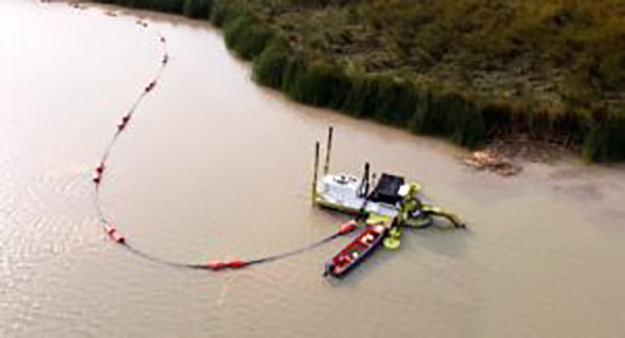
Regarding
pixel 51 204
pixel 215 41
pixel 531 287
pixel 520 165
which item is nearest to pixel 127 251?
pixel 51 204

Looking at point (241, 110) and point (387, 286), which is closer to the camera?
point (387, 286)

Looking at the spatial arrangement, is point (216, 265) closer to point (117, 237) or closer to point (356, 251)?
point (117, 237)

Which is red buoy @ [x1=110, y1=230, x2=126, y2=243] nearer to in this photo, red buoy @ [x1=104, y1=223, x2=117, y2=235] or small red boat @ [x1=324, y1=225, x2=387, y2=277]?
red buoy @ [x1=104, y1=223, x2=117, y2=235]

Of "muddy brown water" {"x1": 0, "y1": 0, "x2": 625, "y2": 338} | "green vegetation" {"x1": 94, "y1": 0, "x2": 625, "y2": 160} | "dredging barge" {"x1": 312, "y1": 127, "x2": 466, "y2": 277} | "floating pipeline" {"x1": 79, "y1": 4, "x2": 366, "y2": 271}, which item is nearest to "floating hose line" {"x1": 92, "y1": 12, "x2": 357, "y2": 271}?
"floating pipeline" {"x1": 79, "y1": 4, "x2": 366, "y2": 271}

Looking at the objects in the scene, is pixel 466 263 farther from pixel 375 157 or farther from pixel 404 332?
pixel 375 157

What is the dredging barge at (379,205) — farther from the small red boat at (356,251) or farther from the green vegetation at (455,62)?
the green vegetation at (455,62)
